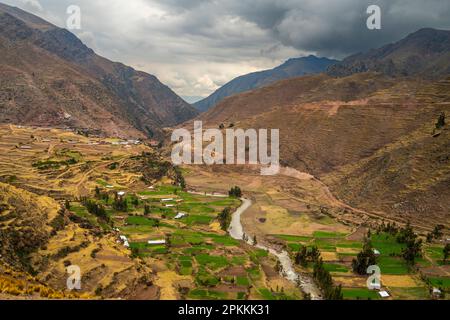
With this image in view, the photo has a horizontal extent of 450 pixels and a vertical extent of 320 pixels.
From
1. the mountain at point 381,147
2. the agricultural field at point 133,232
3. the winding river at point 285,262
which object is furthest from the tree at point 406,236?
the agricultural field at point 133,232

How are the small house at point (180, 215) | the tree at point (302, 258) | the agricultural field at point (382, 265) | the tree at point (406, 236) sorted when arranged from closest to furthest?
the agricultural field at point (382, 265) < the tree at point (302, 258) < the tree at point (406, 236) < the small house at point (180, 215)

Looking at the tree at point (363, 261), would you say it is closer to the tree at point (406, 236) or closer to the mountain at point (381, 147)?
the tree at point (406, 236)

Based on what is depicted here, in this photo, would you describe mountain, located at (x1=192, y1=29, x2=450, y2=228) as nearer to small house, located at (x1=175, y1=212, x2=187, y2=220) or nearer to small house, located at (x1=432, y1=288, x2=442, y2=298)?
small house, located at (x1=432, y1=288, x2=442, y2=298)

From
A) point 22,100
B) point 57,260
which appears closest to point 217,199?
point 57,260

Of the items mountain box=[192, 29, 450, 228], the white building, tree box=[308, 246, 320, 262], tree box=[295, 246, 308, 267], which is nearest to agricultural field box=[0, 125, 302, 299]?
the white building

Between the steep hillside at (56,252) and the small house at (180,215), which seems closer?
the steep hillside at (56,252)

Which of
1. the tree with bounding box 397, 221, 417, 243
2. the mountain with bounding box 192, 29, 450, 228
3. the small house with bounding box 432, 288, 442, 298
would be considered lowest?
the small house with bounding box 432, 288, 442, 298

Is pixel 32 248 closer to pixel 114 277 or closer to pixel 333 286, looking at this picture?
pixel 114 277

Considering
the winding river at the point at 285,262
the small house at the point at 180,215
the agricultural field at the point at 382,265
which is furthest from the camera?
the small house at the point at 180,215

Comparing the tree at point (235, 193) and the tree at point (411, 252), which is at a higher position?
the tree at point (235, 193)
